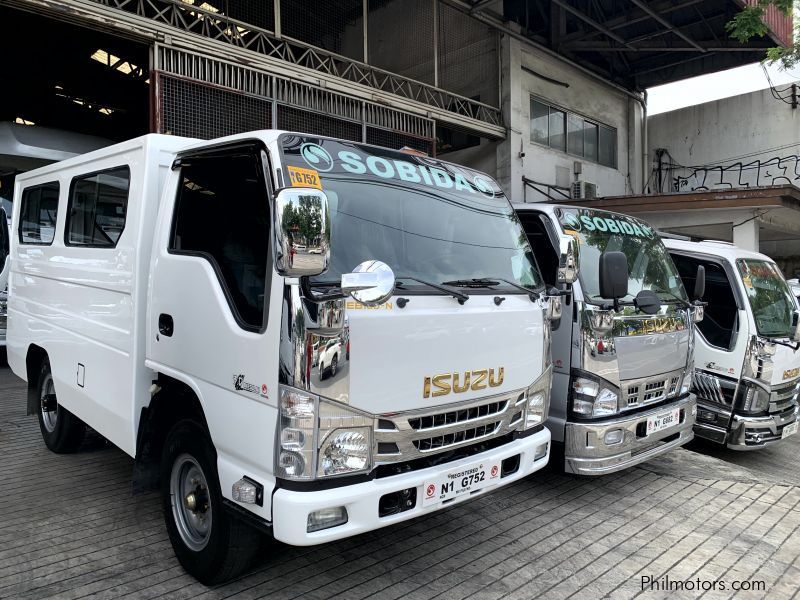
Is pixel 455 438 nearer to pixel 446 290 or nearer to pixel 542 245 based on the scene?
pixel 446 290

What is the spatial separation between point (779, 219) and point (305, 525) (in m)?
13.4

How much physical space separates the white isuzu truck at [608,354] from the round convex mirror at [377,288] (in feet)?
5.82

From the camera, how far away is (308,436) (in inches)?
92.8

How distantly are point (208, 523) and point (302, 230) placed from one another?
1742 millimetres

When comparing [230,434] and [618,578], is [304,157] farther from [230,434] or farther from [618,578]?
[618,578]

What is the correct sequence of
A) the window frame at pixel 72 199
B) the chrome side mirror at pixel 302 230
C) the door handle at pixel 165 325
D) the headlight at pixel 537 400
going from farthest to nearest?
the window frame at pixel 72 199 → the headlight at pixel 537 400 → the door handle at pixel 165 325 → the chrome side mirror at pixel 302 230

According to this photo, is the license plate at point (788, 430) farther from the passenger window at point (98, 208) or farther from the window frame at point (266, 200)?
the passenger window at point (98, 208)

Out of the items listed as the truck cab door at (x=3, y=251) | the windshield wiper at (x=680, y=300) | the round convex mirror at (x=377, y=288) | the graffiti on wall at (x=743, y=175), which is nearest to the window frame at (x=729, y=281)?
the windshield wiper at (x=680, y=300)

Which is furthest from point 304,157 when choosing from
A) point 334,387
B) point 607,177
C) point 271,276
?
point 607,177

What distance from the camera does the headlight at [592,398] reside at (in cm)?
402

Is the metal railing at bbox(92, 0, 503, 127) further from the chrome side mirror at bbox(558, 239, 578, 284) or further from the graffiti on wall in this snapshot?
the graffiti on wall

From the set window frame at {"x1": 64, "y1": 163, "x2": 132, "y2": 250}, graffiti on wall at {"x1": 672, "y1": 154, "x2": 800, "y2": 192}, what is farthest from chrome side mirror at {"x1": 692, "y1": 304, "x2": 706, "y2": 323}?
graffiti on wall at {"x1": 672, "y1": 154, "x2": 800, "y2": 192}

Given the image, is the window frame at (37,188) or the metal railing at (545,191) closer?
the window frame at (37,188)

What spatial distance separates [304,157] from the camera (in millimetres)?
2701
